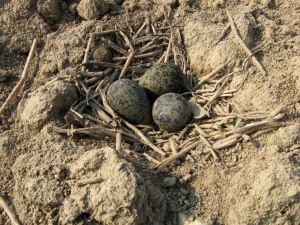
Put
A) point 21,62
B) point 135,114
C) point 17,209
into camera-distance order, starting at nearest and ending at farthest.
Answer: point 17,209 < point 135,114 < point 21,62

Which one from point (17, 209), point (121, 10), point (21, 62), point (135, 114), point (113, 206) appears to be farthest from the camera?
point (121, 10)

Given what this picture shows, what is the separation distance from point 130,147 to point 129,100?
0.55 m

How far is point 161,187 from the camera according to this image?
11.4 feet

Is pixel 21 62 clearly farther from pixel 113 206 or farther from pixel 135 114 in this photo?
pixel 113 206

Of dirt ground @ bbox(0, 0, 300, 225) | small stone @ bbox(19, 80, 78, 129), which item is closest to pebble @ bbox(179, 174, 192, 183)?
dirt ground @ bbox(0, 0, 300, 225)

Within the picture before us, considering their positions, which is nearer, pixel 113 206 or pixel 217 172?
pixel 113 206

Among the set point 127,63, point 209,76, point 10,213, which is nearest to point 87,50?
point 127,63

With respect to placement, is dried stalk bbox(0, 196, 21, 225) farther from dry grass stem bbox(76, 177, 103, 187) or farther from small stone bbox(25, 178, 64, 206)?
dry grass stem bbox(76, 177, 103, 187)

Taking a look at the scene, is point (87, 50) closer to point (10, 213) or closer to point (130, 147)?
point (130, 147)

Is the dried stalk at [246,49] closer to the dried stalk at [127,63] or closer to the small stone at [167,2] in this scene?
the small stone at [167,2]

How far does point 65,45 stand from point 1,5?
1061 millimetres

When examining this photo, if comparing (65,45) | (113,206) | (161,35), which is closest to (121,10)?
(161,35)

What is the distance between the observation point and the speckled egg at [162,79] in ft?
14.4

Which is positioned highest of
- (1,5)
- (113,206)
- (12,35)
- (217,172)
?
(1,5)
